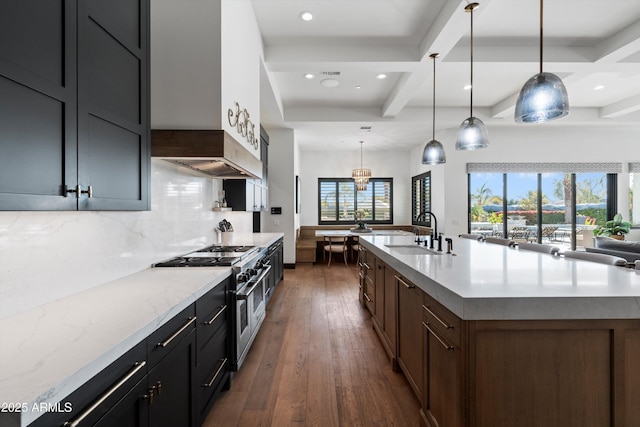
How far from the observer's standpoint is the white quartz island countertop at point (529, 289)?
1.23 metres

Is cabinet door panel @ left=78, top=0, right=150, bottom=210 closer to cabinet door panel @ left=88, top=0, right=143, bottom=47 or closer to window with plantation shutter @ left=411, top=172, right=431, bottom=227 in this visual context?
cabinet door panel @ left=88, top=0, right=143, bottom=47

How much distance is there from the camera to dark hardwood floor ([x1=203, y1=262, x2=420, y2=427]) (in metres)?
1.91

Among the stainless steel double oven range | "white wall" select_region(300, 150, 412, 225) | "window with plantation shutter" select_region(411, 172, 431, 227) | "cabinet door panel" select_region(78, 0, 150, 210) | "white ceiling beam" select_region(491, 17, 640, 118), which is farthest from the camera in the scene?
"white wall" select_region(300, 150, 412, 225)

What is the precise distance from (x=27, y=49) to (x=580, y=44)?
205 inches

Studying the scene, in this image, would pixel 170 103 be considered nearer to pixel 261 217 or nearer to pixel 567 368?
pixel 567 368

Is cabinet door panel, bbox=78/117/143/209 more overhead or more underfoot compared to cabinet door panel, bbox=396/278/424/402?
more overhead

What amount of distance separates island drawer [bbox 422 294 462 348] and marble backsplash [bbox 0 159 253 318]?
5.81 feet

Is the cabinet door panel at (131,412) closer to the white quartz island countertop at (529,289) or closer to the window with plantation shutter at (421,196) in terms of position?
the white quartz island countertop at (529,289)

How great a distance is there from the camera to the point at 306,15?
313 centimetres

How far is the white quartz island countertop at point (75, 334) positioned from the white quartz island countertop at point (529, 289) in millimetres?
1227

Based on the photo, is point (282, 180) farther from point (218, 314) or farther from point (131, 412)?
point (131, 412)

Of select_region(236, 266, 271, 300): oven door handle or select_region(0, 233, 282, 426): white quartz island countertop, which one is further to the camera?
select_region(236, 266, 271, 300): oven door handle

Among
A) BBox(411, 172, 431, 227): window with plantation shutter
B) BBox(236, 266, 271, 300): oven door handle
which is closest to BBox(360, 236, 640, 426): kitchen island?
BBox(236, 266, 271, 300): oven door handle

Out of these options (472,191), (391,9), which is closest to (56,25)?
(391,9)
